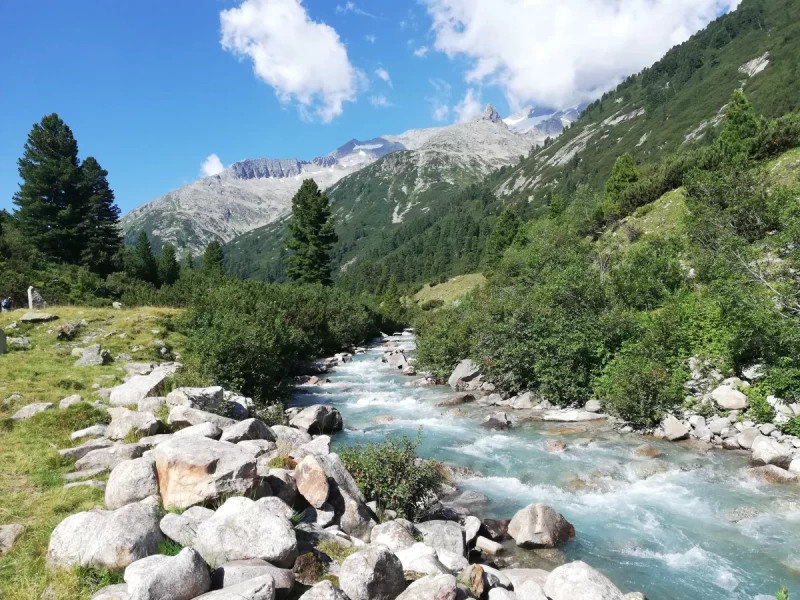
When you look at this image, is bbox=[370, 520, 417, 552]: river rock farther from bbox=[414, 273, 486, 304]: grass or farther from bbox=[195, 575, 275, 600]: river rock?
bbox=[414, 273, 486, 304]: grass

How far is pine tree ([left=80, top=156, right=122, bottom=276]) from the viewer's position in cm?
5675

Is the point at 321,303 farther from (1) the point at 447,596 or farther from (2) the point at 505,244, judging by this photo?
(2) the point at 505,244

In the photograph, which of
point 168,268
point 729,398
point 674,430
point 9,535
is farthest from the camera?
point 168,268

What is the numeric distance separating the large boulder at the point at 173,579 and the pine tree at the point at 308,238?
59.0 metres

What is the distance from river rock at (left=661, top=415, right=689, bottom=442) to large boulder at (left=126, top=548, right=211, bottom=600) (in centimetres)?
1879

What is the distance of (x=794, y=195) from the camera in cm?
3053

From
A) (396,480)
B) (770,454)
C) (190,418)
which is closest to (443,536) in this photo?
(396,480)

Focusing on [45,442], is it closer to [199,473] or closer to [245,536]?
[199,473]

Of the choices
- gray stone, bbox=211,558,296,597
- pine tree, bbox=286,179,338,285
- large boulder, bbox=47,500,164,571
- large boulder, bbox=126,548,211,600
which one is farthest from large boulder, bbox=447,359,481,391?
pine tree, bbox=286,179,338,285

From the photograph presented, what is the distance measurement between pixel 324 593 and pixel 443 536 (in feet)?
16.7

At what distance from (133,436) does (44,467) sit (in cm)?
200

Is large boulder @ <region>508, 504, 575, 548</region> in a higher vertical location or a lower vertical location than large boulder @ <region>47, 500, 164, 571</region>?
lower

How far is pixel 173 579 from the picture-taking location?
636 cm

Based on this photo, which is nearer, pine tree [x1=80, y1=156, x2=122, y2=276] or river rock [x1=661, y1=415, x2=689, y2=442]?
river rock [x1=661, y1=415, x2=689, y2=442]
